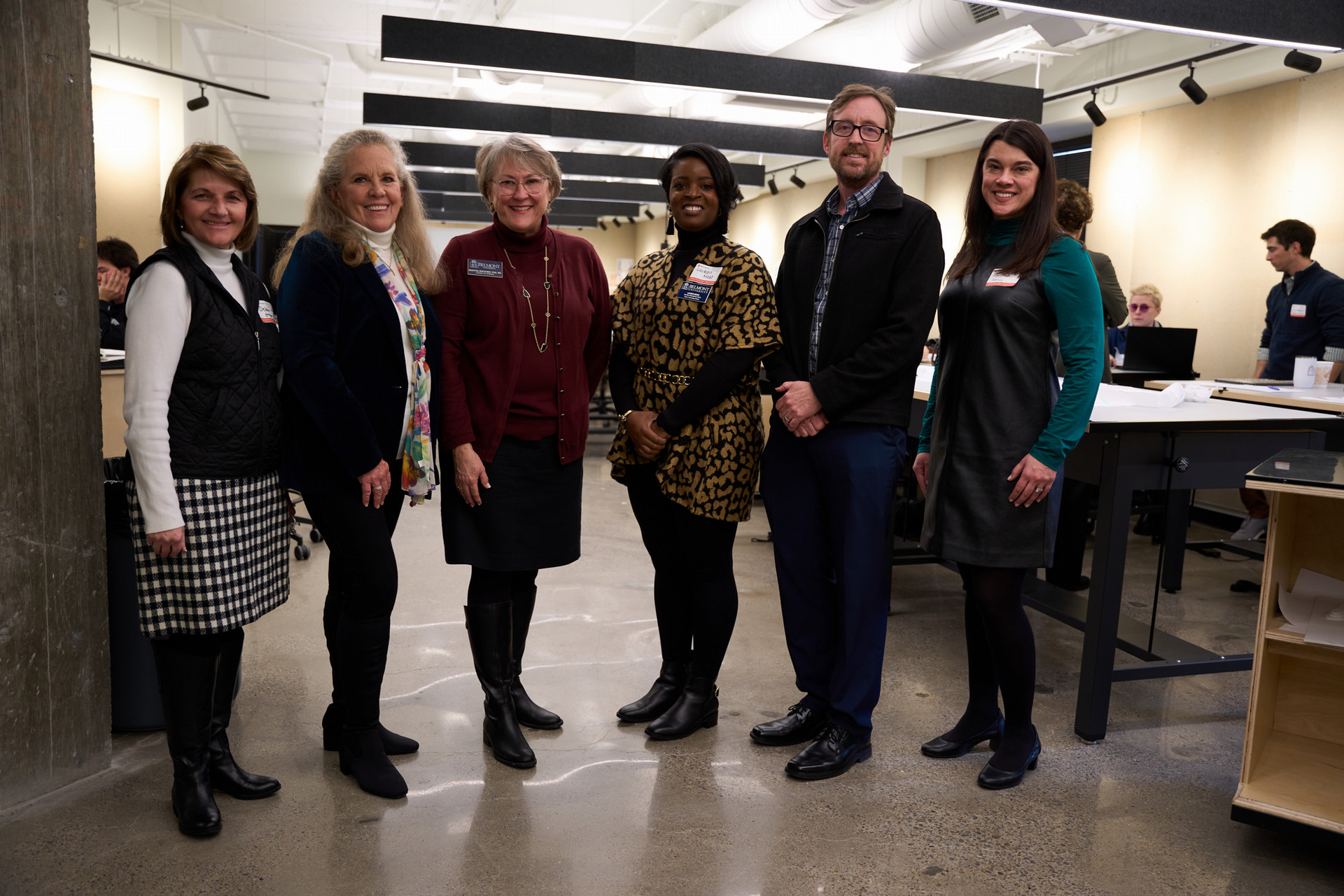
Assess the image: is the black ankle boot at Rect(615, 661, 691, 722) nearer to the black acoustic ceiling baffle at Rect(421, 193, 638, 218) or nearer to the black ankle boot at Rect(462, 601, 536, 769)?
the black ankle boot at Rect(462, 601, 536, 769)

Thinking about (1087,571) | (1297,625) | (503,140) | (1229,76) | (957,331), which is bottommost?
(1087,571)

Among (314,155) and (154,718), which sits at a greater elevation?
(314,155)

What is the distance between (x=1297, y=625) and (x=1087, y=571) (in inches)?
107

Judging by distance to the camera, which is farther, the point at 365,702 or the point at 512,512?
the point at 512,512

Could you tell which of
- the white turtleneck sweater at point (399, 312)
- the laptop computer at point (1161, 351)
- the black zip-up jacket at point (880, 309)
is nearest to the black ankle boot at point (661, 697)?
the black zip-up jacket at point (880, 309)

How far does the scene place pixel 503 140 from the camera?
7.82 feet

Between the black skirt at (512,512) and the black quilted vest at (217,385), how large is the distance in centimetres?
51

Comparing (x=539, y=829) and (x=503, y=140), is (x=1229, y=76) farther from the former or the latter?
(x=539, y=829)

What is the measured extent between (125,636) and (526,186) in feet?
5.31

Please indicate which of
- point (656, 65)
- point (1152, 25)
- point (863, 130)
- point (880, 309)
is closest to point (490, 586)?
point (880, 309)

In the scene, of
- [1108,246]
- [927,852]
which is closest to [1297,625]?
[927,852]

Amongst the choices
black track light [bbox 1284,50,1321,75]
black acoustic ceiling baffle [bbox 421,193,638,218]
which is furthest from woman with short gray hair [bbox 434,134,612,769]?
black acoustic ceiling baffle [bbox 421,193,638,218]

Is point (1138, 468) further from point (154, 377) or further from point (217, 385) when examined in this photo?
point (154, 377)

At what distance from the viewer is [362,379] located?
218cm
